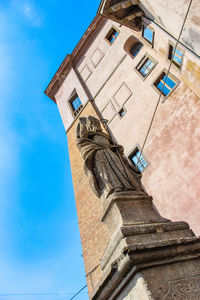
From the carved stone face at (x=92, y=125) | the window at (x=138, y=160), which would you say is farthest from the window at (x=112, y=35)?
the carved stone face at (x=92, y=125)

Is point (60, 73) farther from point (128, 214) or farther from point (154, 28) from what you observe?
point (128, 214)

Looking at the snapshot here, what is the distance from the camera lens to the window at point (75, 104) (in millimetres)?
13750

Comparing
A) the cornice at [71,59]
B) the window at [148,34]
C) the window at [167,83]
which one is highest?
the cornice at [71,59]

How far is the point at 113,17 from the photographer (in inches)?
318

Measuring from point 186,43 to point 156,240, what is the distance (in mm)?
5862

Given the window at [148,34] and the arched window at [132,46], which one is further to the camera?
the arched window at [132,46]

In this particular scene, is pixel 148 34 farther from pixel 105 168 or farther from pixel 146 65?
pixel 105 168

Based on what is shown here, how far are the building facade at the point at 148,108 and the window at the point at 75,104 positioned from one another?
9cm

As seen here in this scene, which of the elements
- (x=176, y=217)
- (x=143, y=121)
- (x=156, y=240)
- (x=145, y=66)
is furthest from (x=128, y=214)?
(x=145, y=66)

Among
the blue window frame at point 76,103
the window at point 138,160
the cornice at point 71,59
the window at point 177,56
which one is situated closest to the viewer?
the window at point 177,56

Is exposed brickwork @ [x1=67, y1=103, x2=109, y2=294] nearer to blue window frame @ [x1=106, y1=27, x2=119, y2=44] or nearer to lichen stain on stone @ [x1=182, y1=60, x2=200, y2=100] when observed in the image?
blue window frame @ [x1=106, y1=27, x2=119, y2=44]

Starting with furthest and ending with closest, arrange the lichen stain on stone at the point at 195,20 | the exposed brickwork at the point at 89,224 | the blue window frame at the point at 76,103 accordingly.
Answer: the blue window frame at the point at 76,103 → the exposed brickwork at the point at 89,224 → the lichen stain on stone at the point at 195,20

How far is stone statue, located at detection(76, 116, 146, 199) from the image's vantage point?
2.90 m

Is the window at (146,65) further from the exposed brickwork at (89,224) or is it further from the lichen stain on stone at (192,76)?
the exposed brickwork at (89,224)
